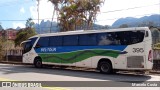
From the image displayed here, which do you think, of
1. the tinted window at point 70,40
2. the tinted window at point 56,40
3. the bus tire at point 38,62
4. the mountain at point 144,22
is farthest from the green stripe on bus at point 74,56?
the mountain at point 144,22

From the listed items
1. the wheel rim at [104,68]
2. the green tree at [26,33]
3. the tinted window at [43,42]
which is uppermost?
the green tree at [26,33]

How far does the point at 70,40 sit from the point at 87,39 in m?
1.67

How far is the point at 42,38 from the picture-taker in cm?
2484

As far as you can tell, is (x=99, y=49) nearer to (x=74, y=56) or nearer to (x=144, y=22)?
(x=74, y=56)

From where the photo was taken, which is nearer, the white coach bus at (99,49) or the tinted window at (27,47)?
the white coach bus at (99,49)

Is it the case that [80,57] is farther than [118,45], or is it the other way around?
[80,57]

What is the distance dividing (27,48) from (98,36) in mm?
8083

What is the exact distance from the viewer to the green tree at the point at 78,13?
35719 millimetres

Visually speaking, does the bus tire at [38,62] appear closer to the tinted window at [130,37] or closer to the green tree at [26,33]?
the tinted window at [130,37]

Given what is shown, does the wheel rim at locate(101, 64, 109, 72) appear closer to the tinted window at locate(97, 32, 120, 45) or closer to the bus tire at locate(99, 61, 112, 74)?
the bus tire at locate(99, 61, 112, 74)

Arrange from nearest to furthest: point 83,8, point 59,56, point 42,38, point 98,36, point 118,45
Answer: point 118,45
point 98,36
point 59,56
point 42,38
point 83,8

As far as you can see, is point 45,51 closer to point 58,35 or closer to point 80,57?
point 58,35

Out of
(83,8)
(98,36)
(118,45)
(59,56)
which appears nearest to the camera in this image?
(118,45)

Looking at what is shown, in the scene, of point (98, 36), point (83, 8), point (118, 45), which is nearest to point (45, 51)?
point (98, 36)
